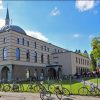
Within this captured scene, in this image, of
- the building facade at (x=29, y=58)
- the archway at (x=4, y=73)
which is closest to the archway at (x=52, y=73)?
the building facade at (x=29, y=58)

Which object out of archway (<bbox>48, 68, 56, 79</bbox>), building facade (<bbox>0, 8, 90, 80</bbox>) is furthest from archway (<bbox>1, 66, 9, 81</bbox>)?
archway (<bbox>48, 68, 56, 79</bbox>)

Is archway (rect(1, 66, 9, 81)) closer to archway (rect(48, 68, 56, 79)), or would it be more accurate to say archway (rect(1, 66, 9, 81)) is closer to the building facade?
the building facade

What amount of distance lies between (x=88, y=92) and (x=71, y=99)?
2.74 m

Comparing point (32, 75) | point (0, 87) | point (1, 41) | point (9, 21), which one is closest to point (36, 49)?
point (32, 75)

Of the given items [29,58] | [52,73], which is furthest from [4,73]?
[52,73]

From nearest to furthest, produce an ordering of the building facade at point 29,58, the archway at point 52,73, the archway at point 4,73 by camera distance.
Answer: the building facade at point 29,58, the archway at point 4,73, the archway at point 52,73

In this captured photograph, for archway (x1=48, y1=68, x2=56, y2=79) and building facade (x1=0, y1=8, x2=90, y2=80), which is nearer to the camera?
building facade (x1=0, y1=8, x2=90, y2=80)

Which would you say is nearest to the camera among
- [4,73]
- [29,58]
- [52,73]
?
[4,73]

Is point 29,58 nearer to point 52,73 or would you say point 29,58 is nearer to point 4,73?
point 4,73

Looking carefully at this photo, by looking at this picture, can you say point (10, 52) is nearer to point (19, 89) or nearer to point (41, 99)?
point (19, 89)

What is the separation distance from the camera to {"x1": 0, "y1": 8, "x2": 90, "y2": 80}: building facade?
43875mm

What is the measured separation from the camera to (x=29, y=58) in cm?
4969

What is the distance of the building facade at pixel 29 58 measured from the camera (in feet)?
144

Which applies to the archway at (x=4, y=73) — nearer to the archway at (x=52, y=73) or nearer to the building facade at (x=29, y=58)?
the building facade at (x=29, y=58)
